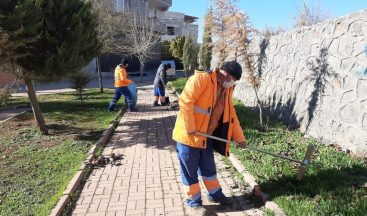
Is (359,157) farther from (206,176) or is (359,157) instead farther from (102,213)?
(102,213)

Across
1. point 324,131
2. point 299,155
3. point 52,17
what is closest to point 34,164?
point 52,17

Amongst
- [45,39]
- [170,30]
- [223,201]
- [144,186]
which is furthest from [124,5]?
[223,201]

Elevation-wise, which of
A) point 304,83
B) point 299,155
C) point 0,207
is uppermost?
point 304,83

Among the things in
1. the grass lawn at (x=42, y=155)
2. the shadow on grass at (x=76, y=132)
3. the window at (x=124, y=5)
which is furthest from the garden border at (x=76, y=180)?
the window at (x=124, y=5)

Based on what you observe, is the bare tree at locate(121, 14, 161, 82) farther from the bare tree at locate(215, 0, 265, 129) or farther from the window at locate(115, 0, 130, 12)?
the bare tree at locate(215, 0, 265, 129)

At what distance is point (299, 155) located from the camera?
A: 6.82 m

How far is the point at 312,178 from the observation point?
5570 mm

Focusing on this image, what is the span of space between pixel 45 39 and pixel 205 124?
226 inches

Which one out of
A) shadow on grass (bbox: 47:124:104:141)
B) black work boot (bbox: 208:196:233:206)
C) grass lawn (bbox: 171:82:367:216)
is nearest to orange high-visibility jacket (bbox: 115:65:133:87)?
shadow on grass (bbox: 47:124:104:141)

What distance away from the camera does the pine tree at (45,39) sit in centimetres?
855

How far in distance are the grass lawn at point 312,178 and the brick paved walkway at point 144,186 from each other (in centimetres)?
42

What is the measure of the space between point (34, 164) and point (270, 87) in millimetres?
6361

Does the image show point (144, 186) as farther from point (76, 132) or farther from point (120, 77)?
point (120, 77)

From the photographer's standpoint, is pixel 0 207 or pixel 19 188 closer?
pixel 0 207
